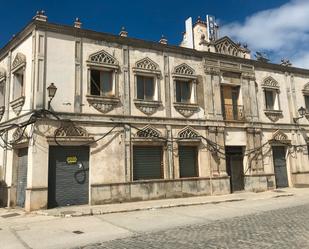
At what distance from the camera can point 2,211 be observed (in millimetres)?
13914

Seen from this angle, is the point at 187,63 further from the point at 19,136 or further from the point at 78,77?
the point at 19,136

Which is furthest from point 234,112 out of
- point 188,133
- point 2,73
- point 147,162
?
point 2,73

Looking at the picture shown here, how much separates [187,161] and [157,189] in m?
2.35

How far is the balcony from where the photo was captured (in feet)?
62.8

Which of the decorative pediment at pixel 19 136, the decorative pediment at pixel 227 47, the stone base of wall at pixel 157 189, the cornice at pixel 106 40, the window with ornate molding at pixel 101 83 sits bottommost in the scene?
the stone base of wall at pixel 157 189

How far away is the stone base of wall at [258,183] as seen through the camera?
18.8m

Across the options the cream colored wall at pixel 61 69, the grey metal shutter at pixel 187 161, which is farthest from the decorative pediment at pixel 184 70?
the cream colored wall at pixel 61 69

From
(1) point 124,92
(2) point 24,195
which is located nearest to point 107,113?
(1) point 124,92

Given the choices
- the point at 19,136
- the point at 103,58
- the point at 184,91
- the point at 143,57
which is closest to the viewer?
the point at 19,136

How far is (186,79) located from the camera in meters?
18.0

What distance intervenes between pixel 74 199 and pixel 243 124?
1005 cm

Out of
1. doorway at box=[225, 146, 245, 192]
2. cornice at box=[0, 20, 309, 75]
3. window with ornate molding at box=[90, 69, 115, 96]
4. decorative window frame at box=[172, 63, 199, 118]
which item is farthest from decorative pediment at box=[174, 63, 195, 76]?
doorway at box=[225, 146, 245, 192]

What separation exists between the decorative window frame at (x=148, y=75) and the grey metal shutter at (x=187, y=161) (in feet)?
7.98

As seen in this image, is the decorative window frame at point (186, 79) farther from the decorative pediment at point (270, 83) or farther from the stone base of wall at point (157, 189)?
the decorative pediment at point (270, 83)
